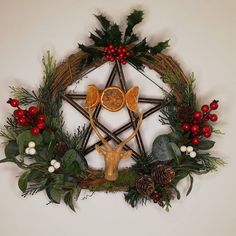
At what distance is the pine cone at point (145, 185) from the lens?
1141 millimetres

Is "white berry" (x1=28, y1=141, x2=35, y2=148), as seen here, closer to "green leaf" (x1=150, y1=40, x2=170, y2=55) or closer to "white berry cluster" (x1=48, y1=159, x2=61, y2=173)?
"white berry cluster" (x1=48, y1=159, x2=61, y2=173)

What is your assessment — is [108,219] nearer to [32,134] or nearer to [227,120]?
[32,134]

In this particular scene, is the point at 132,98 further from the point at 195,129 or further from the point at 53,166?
the point at 53,166

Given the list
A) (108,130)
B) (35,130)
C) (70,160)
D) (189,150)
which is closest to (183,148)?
(189,150)

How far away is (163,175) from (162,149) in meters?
0.09

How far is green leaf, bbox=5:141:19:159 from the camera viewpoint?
1157 mm

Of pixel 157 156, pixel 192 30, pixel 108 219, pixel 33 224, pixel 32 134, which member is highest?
pixel 192 30

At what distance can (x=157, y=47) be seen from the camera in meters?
1.16

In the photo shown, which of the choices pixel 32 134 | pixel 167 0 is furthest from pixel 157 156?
pixel 167 0

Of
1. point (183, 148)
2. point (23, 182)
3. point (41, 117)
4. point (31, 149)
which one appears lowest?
point (23, 182)

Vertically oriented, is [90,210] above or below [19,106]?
below

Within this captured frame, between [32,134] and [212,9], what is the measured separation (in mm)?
727

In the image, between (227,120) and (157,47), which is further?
(227,120)

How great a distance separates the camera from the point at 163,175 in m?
1.15
